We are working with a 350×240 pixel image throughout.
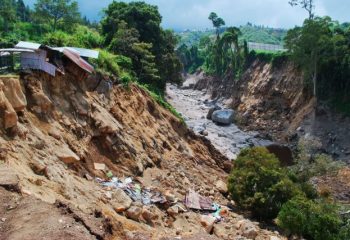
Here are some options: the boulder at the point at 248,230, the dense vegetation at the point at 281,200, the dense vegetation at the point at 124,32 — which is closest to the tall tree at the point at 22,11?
the dense vegetation at the point at 124,32

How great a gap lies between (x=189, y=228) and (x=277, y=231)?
222 inches

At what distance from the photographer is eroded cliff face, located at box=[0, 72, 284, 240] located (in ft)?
38.0

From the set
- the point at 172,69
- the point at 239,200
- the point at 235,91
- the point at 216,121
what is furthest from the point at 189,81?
the point at 239,200

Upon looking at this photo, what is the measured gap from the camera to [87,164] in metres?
19.3

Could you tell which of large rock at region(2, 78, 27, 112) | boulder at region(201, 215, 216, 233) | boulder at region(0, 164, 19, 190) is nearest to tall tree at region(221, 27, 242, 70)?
boulder at region(201, 215, 216, 233)

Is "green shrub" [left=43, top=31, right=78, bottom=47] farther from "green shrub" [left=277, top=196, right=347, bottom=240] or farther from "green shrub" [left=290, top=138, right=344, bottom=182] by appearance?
"green shrub" [left=290, top=138, right=344, bottom=182]

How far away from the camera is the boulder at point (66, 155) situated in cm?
1738

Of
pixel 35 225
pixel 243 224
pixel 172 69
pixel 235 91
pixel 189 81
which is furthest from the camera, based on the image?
pixel 189 81

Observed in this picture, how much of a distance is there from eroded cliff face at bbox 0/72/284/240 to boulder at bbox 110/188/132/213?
4 cm

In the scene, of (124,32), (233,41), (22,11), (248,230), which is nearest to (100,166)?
(248,230)

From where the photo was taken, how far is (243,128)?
5159 cm

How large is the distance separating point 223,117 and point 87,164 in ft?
115

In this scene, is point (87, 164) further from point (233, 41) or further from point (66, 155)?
point (233, 41)

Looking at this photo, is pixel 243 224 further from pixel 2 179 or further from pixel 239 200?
pixel 2 179
